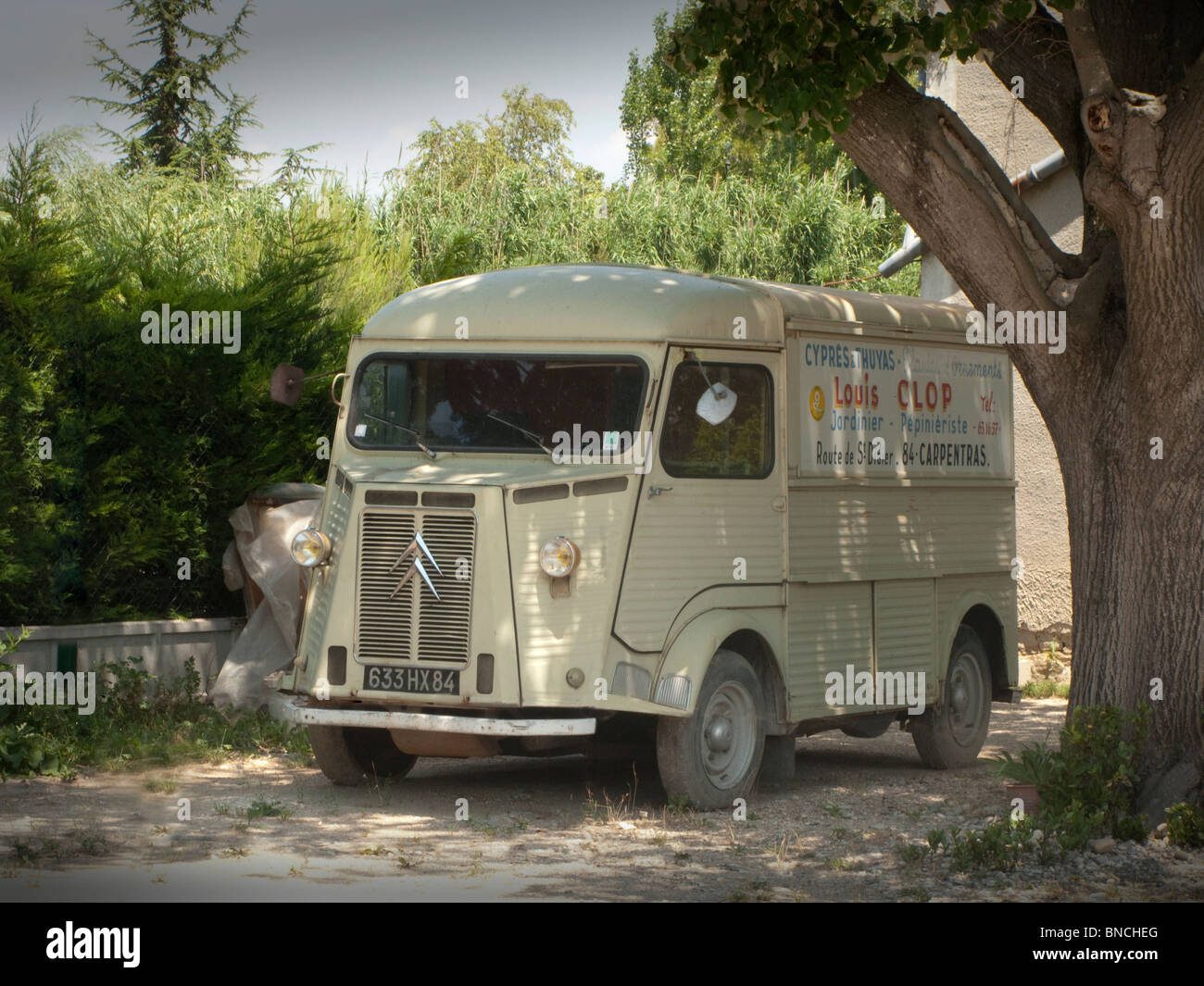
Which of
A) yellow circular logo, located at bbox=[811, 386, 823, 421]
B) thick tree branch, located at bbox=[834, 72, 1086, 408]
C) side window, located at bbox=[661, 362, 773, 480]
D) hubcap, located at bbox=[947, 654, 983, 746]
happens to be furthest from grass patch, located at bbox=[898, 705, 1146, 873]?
hubcap, located at bbox=[947, 654, 983, 746]

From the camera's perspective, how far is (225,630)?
1181 cm

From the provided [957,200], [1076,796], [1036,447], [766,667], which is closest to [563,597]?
[766,667]

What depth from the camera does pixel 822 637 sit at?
9.50 metres

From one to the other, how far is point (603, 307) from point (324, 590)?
219 centimetres

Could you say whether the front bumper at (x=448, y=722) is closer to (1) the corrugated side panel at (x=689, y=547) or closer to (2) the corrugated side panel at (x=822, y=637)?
(1) the corrugated side panel at (x=689, y=547)

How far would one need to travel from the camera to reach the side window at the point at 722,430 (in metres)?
8.78

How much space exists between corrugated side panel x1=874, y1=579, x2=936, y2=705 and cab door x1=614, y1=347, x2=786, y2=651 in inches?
44.9

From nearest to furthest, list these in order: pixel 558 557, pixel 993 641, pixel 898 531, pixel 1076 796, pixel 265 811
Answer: pixel 1076 796
pixel 558 557
pixel 265 811
pixel 898 531
pixel 993 641

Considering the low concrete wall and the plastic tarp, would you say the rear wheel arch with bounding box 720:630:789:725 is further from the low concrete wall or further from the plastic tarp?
the low concrete wall

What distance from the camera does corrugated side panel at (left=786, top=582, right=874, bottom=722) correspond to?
927 cm

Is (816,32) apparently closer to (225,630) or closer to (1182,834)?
(1182,834)

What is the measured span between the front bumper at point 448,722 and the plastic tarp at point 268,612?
2.91 m

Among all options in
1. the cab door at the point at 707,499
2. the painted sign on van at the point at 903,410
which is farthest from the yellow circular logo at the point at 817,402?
the cab door at the point at 707,499

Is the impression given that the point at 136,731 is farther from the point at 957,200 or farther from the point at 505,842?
the point at 957,200
